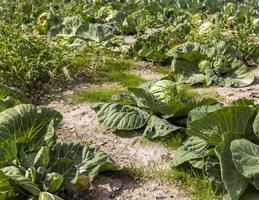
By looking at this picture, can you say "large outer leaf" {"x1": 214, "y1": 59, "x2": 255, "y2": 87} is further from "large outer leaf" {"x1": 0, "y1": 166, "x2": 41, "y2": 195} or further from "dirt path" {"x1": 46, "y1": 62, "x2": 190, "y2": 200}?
"large outer leaf" {"x1": 0, "y1": 166, "x2": 41, "y2": 195}

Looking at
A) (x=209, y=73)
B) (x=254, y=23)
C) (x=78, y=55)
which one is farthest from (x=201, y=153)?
(x=254, y=23)

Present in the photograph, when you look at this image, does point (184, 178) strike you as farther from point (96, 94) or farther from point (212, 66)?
point (212, 66)

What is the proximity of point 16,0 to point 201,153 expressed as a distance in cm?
713

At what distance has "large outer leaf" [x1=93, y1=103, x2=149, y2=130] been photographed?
441 cm

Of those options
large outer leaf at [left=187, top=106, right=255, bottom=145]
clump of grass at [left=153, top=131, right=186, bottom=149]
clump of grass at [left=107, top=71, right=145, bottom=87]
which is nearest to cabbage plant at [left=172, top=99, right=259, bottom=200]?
large outer leaf at [left=187, top=106, right=255, bottom=145]

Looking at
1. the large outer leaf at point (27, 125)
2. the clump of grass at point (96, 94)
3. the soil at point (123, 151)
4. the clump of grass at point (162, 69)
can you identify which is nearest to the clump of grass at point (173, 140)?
the soil at point (123, 151)

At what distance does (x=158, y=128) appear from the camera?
14.1 ft

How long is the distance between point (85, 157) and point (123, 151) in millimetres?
546

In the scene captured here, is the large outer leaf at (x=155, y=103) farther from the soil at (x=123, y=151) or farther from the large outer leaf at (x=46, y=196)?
the large outer leaf at (x=46, y=196)

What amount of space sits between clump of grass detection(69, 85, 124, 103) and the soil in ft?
0.41

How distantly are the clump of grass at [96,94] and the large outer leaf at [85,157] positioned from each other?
5.06ft

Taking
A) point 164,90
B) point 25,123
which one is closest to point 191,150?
point 164,90

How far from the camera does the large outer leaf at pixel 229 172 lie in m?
3.27

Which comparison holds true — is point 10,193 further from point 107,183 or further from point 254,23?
point 254,23
